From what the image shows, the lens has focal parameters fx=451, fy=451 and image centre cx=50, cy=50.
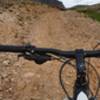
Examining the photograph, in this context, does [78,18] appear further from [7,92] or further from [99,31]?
[7,92]

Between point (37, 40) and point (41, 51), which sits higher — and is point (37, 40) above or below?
below

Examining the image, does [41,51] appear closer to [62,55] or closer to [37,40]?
[62,55]

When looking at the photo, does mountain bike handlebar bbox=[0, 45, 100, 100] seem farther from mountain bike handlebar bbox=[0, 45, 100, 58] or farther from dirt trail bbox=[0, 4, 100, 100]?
Answer: dirt trail bbox=[0, 4, 100, 100]

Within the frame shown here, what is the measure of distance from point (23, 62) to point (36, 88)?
156 centimetres

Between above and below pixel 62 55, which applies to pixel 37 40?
below

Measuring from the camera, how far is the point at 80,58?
2.02m

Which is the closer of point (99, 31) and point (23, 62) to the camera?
point (23, 62)

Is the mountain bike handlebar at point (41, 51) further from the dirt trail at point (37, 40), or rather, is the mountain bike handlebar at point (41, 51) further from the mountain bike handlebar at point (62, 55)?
the dirt trail at point (37, 40)

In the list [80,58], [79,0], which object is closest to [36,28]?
[80,58]

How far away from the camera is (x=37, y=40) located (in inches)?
587

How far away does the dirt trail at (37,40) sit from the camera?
1031cm

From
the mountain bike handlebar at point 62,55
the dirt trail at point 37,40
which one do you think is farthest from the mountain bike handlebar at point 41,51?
the dirt trail at point 37,40

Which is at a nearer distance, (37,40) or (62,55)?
(62,55)

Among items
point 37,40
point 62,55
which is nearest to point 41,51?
point 62,55
